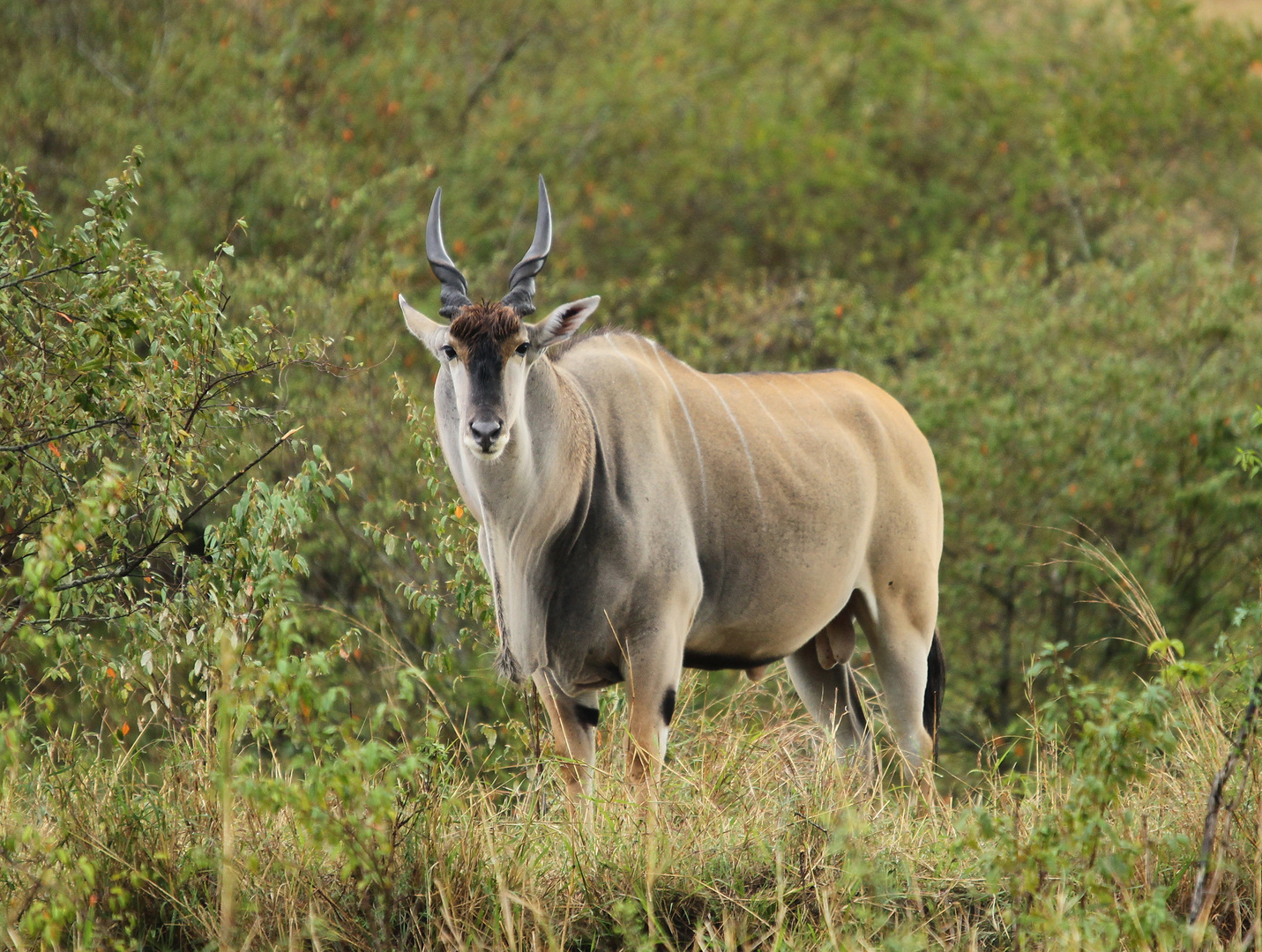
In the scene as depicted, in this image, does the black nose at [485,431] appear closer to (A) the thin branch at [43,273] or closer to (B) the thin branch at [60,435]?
(B) the thin branch at [60,435]

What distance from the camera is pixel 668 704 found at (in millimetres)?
4195

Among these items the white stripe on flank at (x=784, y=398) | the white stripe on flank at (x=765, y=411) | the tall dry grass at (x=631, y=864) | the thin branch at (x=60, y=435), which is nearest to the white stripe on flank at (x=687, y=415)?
the white stripe on flank at (x=765, y=411)

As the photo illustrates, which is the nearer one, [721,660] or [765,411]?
[721,660]

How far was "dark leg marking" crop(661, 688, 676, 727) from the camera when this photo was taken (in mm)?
4184

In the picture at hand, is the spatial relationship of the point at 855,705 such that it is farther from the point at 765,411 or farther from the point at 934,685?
the point at 765,411

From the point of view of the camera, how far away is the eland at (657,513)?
415cm

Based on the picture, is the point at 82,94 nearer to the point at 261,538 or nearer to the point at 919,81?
the point at 261,538

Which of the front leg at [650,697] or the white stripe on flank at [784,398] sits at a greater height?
the white stripe on flank at [784,398]

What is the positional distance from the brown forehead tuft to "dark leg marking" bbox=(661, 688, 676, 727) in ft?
3.66

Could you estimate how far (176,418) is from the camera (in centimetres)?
374

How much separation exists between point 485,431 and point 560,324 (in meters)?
0.53

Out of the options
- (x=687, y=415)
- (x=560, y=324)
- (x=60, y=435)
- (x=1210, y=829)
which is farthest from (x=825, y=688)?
(x=60, y=435)

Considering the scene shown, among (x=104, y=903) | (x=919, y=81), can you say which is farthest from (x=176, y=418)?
(x=919, y=81)

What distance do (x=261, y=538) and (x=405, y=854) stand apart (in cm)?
83
